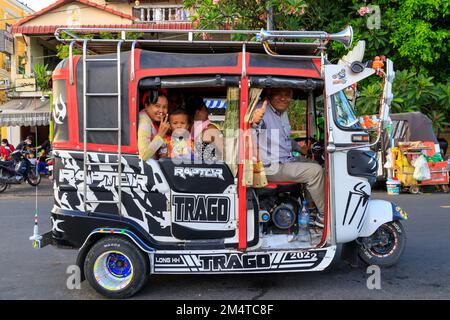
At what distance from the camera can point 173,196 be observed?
14.7 feet

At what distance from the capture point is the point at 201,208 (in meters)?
4.50

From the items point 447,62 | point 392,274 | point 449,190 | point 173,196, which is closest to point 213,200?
point 173,196

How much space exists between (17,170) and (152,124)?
35.8 feet

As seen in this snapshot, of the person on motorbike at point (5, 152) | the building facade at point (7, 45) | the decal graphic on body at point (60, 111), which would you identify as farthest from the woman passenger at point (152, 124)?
the building facade at point (7, 45)

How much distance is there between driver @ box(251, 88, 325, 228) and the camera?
4.66 metres

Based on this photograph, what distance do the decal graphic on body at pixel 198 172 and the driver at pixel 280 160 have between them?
0.54 m

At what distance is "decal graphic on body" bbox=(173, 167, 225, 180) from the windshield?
4.38ft

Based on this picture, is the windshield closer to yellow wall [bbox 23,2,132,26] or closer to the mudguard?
the mudguard

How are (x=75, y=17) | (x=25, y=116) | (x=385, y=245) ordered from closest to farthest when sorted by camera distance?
(x=385, y=245), (x=25, y=116), (x=75, y=17)

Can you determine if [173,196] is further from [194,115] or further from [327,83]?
[327,83]

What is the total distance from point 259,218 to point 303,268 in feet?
2.15

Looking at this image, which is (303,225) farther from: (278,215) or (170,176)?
(170,176)

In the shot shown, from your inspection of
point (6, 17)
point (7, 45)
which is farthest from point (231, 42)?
point (6, 17)

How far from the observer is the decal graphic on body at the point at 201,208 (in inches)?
177
